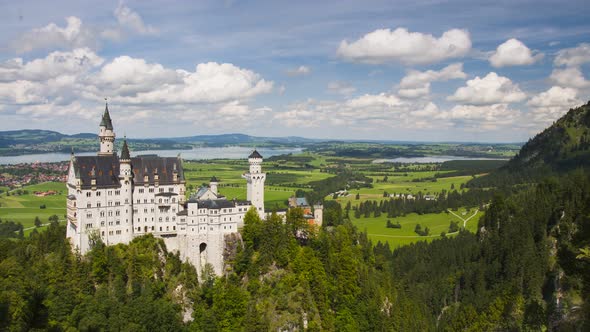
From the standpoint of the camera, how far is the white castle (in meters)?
82.5

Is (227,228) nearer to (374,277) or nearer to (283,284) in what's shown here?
(283,284)

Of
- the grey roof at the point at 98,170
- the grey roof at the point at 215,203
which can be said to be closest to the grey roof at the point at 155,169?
the grey roof at the point at 98,170

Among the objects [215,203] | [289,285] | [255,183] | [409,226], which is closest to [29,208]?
[215,203]

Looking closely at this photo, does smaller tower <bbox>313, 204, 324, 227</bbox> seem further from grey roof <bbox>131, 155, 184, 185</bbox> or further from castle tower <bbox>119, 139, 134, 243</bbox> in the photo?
castle tower <bbox>119, 139, 134, 243</bbox>

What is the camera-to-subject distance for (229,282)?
84688mm

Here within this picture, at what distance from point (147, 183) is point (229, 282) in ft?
77.5

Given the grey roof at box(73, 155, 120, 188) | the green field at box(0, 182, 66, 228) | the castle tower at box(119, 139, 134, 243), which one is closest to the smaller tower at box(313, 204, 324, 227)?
the castle tower at box(119, 139, 134, 243)

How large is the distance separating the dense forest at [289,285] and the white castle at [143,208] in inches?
93.8

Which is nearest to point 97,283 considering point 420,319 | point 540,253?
point 420,319

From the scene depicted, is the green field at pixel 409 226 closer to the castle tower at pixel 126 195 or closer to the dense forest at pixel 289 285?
the dense forest at pixel 289 285

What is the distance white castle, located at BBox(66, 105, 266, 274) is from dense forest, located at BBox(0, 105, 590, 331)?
2382 millimetres

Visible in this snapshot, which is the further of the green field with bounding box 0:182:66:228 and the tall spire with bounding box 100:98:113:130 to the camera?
the green field with bounding box 0:182:66:228

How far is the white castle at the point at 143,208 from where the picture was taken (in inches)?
3248

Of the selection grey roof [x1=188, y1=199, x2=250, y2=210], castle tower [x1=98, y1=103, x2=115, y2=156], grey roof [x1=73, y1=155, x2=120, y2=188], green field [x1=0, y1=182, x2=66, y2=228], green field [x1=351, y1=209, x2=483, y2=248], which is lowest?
green field [x1=351, y1=209, x2=483, y2=248]
